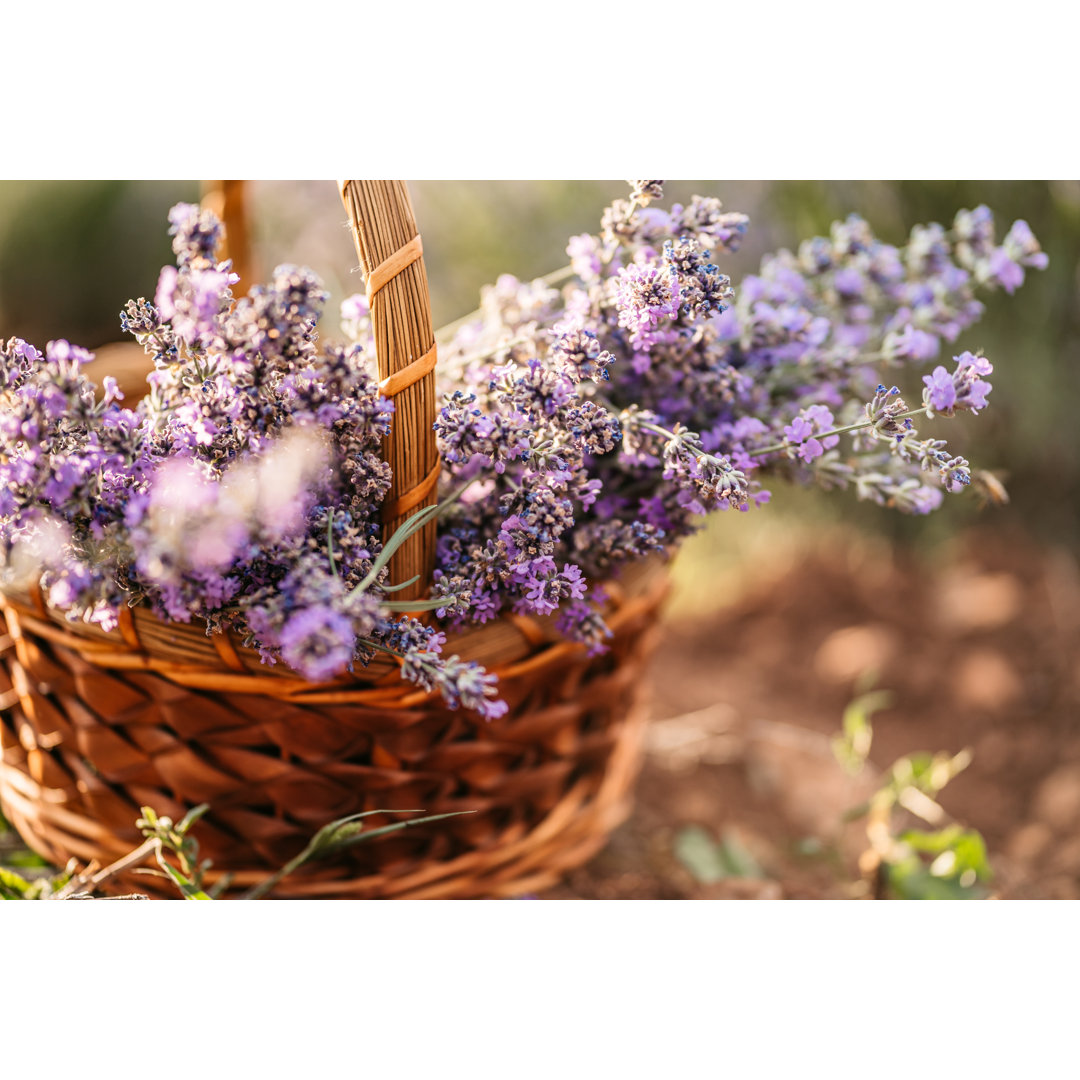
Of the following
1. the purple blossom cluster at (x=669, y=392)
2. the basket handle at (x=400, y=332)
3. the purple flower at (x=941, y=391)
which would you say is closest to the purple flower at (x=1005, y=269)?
the purple blossom cluster at (x=669, y=392)

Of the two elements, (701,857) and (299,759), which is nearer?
(299,759)

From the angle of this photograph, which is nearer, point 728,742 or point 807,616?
point 728,742

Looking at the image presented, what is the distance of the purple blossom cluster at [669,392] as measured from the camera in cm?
55

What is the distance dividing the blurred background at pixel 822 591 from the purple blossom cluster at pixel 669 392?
413 mm

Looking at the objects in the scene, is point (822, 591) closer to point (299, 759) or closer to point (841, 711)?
point (841, 711)

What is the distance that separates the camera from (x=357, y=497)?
55cm

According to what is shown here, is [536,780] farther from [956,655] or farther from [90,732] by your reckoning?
[956,655]

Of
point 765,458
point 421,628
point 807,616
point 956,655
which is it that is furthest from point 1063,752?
point 421,628

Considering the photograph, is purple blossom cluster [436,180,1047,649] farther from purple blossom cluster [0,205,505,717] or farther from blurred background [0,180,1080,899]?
blurred background [0,180,1080,899]

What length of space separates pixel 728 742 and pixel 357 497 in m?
0.81

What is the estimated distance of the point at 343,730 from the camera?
24.9 inches

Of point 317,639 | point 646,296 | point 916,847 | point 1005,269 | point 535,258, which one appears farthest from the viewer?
point 535,258

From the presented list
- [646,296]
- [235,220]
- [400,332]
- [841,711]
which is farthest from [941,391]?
[841,711]

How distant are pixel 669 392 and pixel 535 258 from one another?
3.35ft
